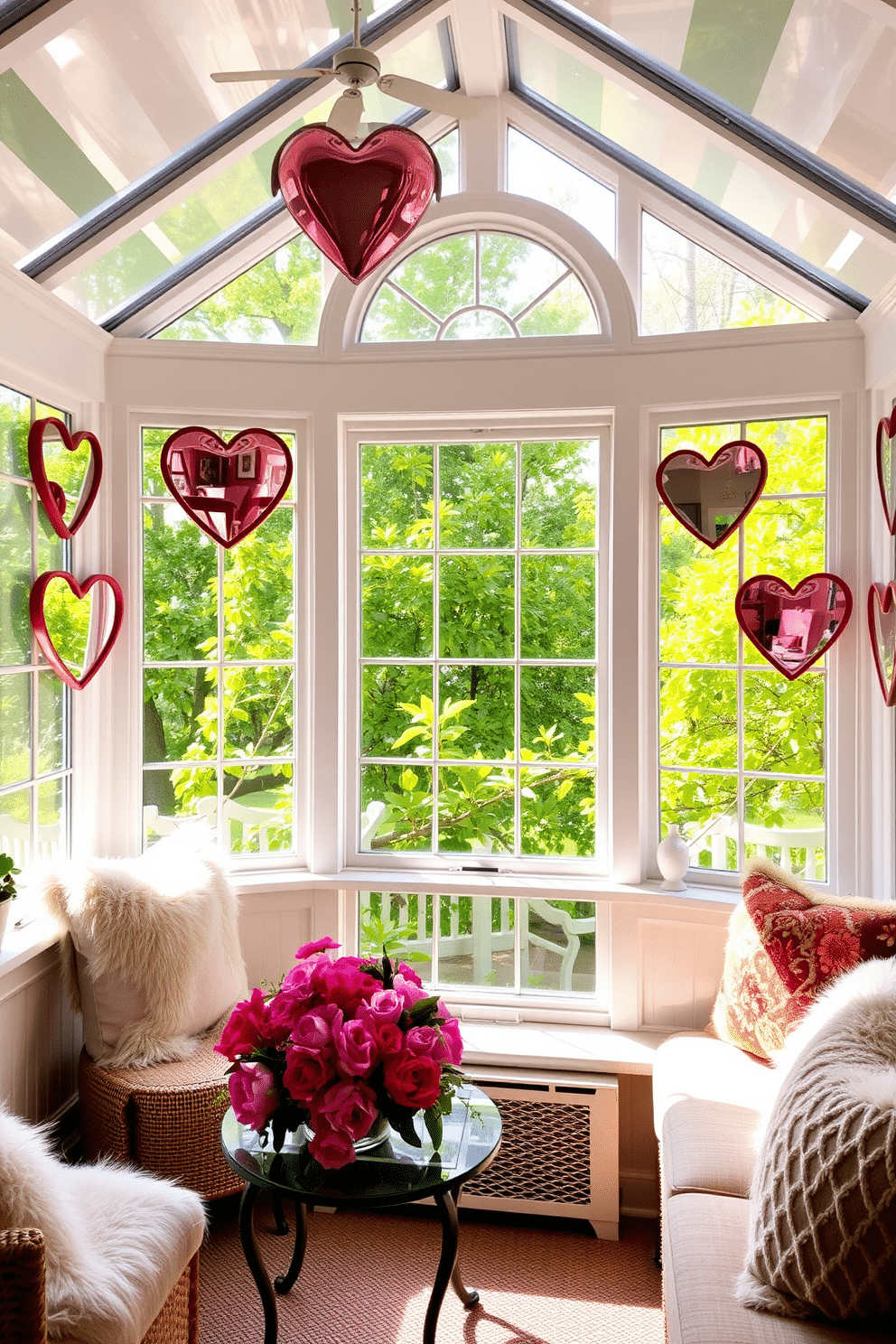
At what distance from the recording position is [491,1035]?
3119mm

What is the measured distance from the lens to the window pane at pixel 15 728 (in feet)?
9.13

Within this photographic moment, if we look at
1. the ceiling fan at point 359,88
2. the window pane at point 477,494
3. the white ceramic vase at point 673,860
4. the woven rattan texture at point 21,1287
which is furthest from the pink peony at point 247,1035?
the window pane at point 477,494

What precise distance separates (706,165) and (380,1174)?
292 centimetres

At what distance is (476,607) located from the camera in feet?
11.2

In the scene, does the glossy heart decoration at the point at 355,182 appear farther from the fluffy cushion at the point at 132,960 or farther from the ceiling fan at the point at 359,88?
the fluffy cushion at the point at 132,960

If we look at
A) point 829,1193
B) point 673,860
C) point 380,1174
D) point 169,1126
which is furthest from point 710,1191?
point 169,1126

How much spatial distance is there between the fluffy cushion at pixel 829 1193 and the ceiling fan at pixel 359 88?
6.48 feet

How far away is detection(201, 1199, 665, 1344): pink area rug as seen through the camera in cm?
242

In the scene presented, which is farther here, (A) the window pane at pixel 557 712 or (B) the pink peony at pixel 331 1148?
(A) the window pane at pixel 557 712

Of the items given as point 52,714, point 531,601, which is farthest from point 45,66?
point 531,601

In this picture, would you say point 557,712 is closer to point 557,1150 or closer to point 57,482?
point 557,1150

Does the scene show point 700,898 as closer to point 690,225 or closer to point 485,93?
point 690,225

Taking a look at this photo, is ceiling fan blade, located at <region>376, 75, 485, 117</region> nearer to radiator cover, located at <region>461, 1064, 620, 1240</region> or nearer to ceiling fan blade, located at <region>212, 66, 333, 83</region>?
ceiling fan blade, located at <region>212, 66, 333, 83</region>

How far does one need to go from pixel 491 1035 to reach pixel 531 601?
1.47 meters
